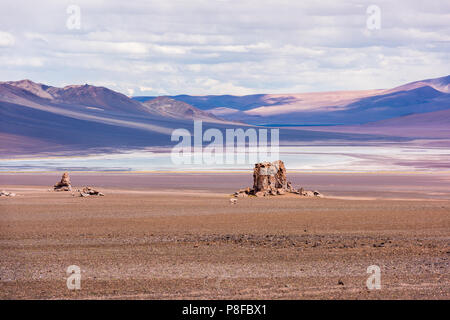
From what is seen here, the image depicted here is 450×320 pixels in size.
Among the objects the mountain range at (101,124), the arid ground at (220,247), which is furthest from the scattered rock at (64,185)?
the mountain range at (101,124)

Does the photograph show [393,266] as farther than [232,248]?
No

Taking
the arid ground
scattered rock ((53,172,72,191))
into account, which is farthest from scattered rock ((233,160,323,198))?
scattered rock ((53,172,72,191))

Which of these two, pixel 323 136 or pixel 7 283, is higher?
pixel 323 136

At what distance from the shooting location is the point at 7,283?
8812mm

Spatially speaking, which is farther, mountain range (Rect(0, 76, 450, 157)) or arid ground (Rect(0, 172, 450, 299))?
mountain range (Rect(0, 76, 450, 157))

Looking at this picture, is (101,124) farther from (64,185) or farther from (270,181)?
(270,181)

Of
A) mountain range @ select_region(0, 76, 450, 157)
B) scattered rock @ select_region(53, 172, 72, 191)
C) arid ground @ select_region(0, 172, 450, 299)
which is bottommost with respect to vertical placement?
arid ground @ select_region(0, 172, 450, 299)

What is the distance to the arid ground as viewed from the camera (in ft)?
27.6

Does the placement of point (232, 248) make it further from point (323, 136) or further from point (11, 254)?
point (323, 136)

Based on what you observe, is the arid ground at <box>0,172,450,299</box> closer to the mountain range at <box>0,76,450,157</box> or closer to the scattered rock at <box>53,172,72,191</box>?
the scattered rock at <box>53,172,72,191</box>

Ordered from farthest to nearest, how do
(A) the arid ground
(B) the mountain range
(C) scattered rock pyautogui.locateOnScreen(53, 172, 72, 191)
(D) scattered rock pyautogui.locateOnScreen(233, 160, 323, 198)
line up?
(B) the mountain range → (C) scattered rock pyautogui.locateOnScreen(53, 172, 72, 191) → (D) scattered rock pyautogui.locateOnScreen(233, 160, 323, 198) → (A) the arid ground
